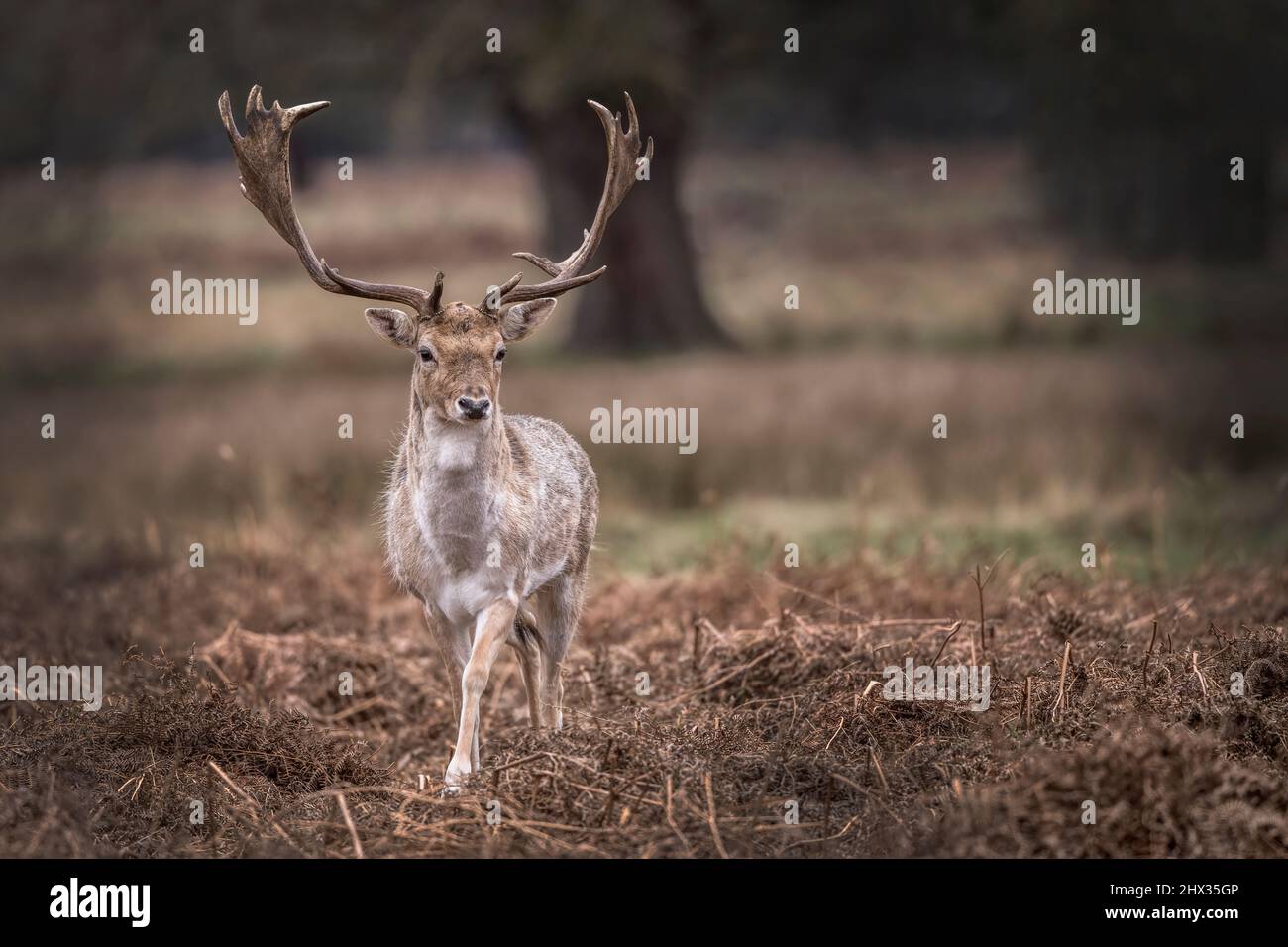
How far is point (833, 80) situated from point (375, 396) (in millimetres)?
12174

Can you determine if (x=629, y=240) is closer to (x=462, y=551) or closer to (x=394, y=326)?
(x=394, y=326)

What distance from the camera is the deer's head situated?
7855 millimetres

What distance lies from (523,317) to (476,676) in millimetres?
1742

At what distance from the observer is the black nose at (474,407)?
25.1 feet

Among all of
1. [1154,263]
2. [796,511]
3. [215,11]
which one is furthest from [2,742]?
[1154,263]

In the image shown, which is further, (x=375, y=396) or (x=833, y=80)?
(x=833, y=80)

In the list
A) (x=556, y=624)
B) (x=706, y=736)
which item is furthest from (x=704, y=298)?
(x=706, y=736)

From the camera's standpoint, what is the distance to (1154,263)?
30.4 m

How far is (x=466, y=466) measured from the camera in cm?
805

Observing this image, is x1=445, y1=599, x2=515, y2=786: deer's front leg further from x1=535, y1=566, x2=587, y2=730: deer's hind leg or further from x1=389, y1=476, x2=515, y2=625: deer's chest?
x1=535, y1=566, x2=587, y2=730: deer's hind leg

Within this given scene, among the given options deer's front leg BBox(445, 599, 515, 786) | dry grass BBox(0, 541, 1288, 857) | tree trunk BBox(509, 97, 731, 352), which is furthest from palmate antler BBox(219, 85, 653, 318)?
tree trunk BBox(509, 97, 731, 352)
